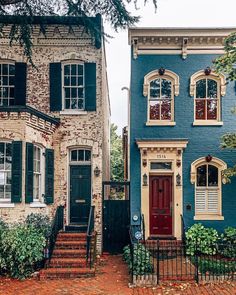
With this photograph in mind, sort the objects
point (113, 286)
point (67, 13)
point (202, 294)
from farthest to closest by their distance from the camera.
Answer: point (67, 13), point (113, 286), point (202, 294)

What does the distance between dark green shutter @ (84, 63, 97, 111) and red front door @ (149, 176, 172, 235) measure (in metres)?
3.75

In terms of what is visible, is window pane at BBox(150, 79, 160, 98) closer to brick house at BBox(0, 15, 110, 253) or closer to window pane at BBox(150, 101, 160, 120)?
window pane at BBox(150, 101, 160, 120)

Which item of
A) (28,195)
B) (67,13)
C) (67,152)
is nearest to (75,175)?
(67,152)

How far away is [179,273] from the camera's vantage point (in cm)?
1130

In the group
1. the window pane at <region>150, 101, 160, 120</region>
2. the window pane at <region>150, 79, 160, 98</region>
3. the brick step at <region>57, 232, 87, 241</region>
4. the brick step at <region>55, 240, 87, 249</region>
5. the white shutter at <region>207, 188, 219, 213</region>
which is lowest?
the brick step at <region>55, 240, 87, 249</region>

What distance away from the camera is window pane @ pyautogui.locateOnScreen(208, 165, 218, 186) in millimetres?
15234

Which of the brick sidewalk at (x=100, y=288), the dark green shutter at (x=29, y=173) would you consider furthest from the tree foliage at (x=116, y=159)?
the brick sidewalk at (x=100, y=288)

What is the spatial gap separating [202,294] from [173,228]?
5056 mm

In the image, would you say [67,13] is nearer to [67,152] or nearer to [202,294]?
[67,152]

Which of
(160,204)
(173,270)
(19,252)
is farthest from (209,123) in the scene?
(19,252)

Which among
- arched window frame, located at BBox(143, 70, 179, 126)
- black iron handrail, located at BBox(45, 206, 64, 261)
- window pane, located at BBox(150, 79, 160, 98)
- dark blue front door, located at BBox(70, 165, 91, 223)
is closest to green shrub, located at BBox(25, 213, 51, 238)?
black iron handrail, located at BBox(45, 206, 64, 261)

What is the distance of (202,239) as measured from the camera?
46.9ft

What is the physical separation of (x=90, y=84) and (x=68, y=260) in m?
6.68

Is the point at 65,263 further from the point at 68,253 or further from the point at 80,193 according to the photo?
the point at 80,193
